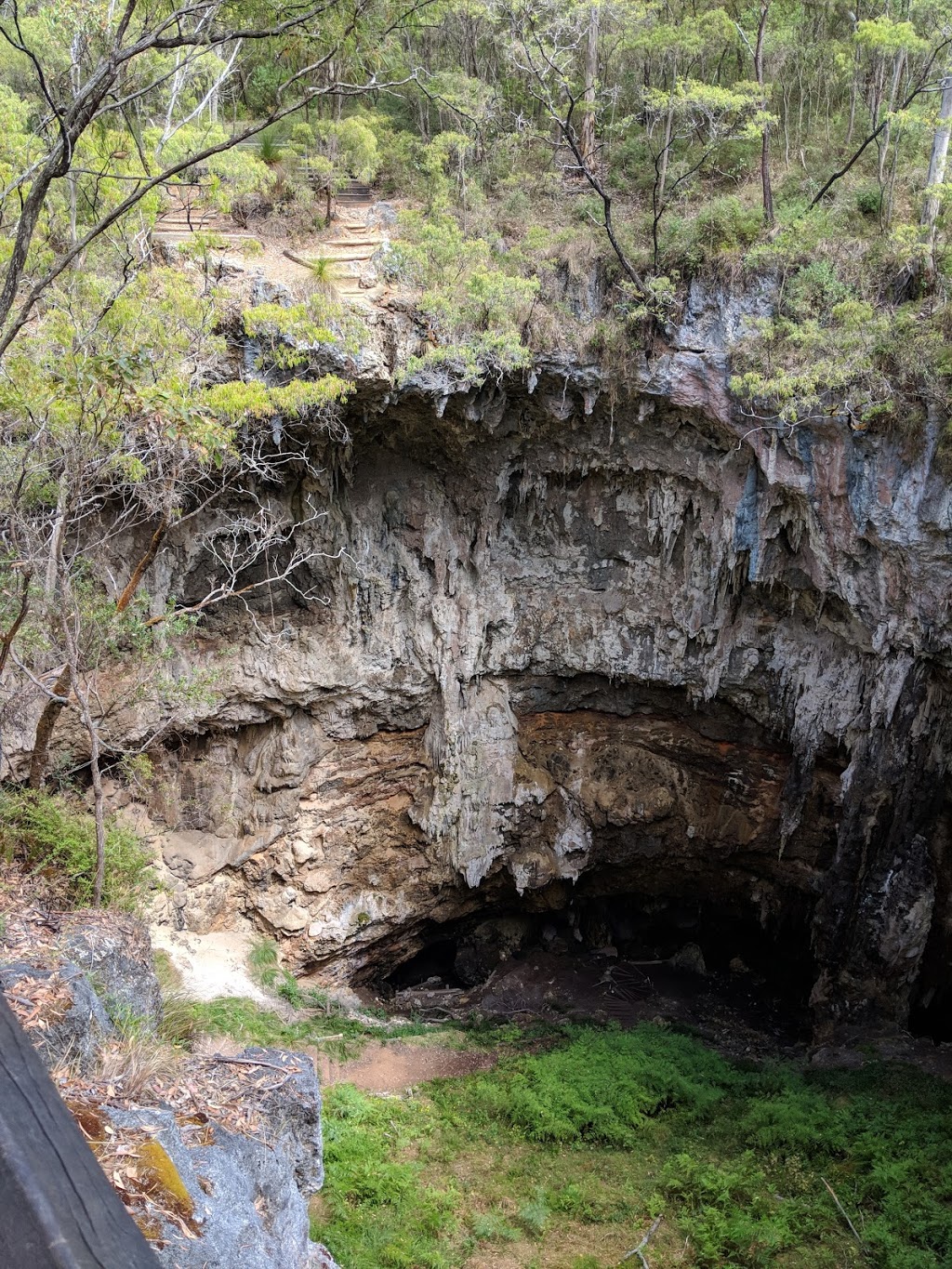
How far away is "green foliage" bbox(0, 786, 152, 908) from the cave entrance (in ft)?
24.0

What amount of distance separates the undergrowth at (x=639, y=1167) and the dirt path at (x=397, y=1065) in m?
0.49

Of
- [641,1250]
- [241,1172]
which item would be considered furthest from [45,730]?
[641,1250]

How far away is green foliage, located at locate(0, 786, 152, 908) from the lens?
28.7ft

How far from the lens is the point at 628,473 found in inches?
543

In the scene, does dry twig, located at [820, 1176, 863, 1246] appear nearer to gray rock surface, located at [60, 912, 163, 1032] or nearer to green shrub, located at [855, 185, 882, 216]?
gray rock surface, located at [60, 912, 163, 1032]

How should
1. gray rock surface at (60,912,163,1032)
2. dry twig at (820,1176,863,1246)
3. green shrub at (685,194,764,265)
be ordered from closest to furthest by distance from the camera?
gray rock surface at (60,912,163,1032) < dry twig at (820,1176,863,1246) < green shrub at (685,194,764,265)

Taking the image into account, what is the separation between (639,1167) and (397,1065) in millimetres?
3766

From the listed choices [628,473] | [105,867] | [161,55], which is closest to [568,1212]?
[105,867]

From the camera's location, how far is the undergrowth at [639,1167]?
8.00m

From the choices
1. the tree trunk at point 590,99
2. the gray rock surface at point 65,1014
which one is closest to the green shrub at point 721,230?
the tree trunk at point 590,99

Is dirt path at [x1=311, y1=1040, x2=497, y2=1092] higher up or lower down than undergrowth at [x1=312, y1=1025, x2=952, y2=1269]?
lower down

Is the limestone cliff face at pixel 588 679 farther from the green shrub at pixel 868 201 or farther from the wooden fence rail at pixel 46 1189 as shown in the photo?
the wooden fence rail at pixel 46 1189

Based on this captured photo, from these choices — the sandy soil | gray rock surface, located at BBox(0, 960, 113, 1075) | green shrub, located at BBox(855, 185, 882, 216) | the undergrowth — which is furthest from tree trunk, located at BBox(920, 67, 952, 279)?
the sandy soil

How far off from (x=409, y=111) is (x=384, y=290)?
23.3 ft
